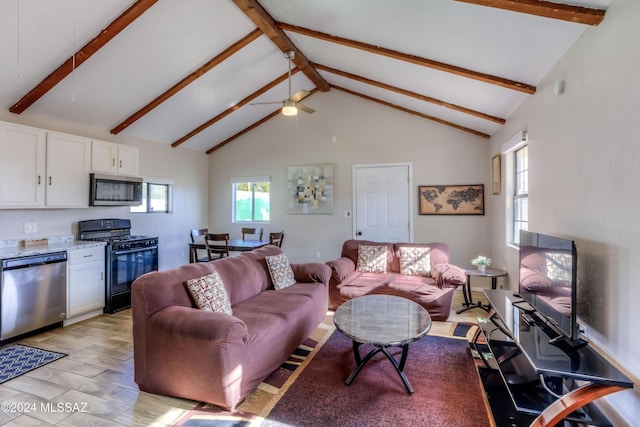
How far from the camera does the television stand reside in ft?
5.11

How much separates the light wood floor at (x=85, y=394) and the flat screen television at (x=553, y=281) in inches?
99.5

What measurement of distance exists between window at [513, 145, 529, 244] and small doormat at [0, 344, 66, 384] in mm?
5112

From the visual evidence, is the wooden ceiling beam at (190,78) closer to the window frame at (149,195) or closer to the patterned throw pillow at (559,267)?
the window frame at (149,195)

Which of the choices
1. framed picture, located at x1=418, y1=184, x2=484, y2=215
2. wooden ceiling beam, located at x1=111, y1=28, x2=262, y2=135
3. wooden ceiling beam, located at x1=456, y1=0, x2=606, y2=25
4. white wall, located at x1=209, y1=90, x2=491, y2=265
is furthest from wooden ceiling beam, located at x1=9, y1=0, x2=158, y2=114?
framed picture, located at x1=418, y1=184, x2=484, y2=215

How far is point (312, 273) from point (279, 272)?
1.31ft

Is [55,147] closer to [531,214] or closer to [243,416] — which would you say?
[243,416]

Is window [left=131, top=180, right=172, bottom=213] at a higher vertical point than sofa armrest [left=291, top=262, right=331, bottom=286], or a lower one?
higher

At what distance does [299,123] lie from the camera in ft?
20.4

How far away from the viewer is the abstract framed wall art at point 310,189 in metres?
5.99

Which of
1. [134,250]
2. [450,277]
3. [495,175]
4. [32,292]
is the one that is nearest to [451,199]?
[495,175]

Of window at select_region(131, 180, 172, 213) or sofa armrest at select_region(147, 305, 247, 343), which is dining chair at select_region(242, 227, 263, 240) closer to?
window at select_region(131, 180, 172, 213)

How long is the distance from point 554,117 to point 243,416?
10.9 feet

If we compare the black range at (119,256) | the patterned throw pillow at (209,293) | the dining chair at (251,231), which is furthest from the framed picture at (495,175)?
the black range at (119,256)

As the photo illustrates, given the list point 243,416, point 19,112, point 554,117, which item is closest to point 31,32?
point 19,112
